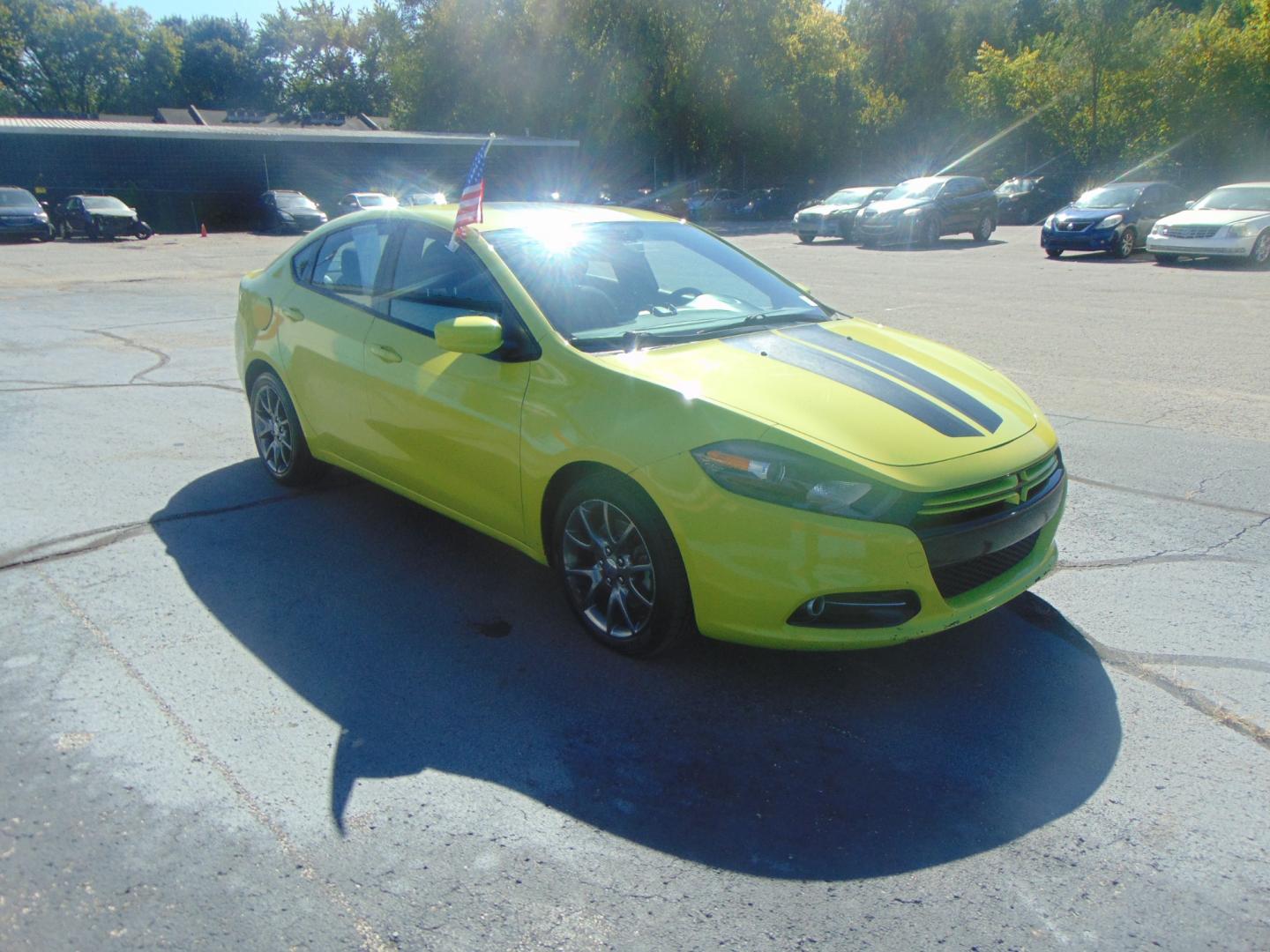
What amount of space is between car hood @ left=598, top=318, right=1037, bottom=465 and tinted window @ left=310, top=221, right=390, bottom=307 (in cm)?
171

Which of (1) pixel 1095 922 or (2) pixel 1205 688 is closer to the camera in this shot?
(1) pixel 1095 922

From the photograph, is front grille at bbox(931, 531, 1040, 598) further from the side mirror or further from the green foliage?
the green foliage

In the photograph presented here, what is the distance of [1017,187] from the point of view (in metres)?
37.8

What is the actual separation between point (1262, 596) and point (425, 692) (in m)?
3.48

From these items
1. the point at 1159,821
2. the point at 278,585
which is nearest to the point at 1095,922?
the point at 1159,821

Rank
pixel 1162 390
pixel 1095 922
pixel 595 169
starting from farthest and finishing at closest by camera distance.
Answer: pixel 595 169 → pixel 1162 390 → pixel 1095 922

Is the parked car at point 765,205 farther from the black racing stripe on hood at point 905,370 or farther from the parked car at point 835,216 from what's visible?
the black racing stripe on hood at point 905,370

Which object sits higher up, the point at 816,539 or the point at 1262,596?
the point at 816,539

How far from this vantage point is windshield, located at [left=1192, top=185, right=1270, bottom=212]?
65.3 feet

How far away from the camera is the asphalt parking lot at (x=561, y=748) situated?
2650 mm

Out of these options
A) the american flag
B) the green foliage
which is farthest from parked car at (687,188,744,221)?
the american flag

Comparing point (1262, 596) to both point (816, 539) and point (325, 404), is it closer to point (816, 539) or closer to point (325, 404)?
point (816, 539)

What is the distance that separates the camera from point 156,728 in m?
3.47

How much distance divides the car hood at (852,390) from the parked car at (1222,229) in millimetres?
17493
